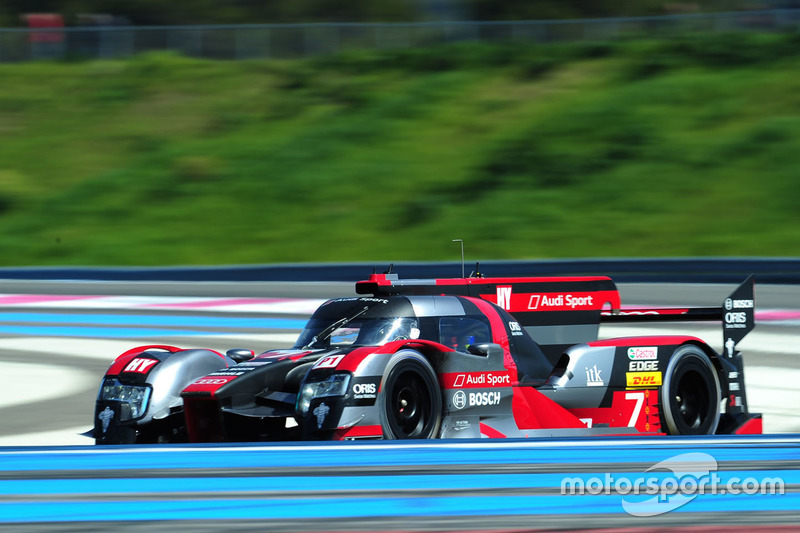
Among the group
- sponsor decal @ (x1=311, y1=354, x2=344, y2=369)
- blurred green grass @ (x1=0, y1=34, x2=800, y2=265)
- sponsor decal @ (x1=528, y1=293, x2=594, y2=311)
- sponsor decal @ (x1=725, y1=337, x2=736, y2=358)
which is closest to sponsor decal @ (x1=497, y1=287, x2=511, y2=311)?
sponsor decal @ (x1=528, y1=293, x2=594, y2=311)

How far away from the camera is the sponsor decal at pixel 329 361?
607 centimetres

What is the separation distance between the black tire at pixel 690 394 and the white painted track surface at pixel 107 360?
73 cm

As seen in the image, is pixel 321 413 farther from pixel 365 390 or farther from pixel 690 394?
pixel 690 394

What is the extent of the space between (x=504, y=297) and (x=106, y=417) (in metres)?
2.72

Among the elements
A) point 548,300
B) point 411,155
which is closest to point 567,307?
point 548,300

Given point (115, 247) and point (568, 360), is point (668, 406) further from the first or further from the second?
point (115, 247)

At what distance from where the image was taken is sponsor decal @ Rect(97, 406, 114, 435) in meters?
6.68

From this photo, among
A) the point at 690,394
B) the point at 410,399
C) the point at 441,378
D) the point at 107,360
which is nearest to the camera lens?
the point at 410,399

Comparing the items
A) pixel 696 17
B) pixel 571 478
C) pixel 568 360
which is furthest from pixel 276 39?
pixel 571 478

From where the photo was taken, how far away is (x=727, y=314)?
813cm

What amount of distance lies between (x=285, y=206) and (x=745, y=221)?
9.44 m

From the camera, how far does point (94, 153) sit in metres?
28.3

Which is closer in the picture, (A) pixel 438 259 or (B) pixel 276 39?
(A) pixel 438 259

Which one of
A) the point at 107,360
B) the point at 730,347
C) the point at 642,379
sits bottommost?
the point at 107,360
